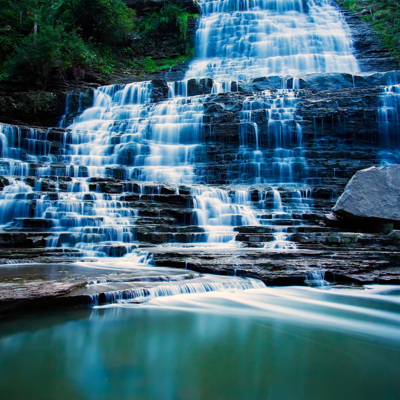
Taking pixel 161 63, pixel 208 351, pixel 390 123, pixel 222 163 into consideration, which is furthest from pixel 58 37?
pixel 208 351

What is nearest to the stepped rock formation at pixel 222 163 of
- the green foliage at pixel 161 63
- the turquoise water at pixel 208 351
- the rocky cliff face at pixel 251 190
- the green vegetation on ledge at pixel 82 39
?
the rocky cliff face at pixel 251 190

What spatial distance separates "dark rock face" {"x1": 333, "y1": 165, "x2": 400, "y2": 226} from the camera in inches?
340

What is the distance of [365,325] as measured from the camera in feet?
14.0

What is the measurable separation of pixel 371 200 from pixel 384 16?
23894 millimetres

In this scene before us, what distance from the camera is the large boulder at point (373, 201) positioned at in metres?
8.64

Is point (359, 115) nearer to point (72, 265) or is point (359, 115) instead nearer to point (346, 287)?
point (346, 287)

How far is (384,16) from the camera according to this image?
2645cm

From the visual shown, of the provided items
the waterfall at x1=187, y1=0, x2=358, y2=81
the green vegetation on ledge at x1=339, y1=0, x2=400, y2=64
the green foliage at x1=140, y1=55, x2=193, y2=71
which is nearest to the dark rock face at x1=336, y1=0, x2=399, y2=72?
the green vegetation on ledge at x1=339, y1=0, x2=400, y2=64

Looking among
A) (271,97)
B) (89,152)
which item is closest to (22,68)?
(89,152)

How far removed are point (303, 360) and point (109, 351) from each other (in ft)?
5.71

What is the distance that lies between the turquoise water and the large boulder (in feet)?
12.6

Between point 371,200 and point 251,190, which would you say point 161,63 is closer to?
point 251,190

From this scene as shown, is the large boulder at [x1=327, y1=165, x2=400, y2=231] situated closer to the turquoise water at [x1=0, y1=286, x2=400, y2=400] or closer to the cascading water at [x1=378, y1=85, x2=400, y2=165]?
the turquoise water at [x1=0, y1=286, x2=400, y2=400]

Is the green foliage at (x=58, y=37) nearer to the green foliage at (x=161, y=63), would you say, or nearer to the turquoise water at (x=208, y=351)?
the green foliage at (x=161, y=63)
